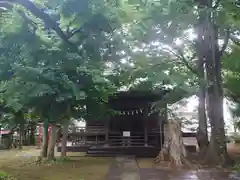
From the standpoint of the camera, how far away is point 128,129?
1892 centimetres

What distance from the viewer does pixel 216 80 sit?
11836mm

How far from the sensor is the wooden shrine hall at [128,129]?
51.8 feet

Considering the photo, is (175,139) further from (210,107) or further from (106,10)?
(106,10)

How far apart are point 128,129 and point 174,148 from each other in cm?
762

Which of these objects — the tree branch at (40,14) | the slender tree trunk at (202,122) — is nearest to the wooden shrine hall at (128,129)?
the slender tree trunk at (202,122)

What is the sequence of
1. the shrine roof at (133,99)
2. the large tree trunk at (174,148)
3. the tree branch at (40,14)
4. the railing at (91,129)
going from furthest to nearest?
1. the railing at (91,129)
2. the shrine roof at (133,99)
3. the large tree trunk at (174,148)
4. the tree branch at (40,14)

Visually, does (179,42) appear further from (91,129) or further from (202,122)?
(91,129)

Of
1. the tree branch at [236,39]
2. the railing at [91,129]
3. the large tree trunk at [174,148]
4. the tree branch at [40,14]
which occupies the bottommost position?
the large tree trunk at [174,148]

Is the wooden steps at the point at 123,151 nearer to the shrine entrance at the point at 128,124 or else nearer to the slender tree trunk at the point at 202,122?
the shrine entrance at the point at 128,124

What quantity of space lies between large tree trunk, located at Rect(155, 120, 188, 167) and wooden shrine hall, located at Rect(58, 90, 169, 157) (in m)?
3.44

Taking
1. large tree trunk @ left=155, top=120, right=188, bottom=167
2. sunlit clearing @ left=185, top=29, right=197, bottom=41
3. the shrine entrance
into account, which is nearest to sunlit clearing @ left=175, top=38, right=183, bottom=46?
sunlit clearing @ left=185, top=29, right=197, bottom=41

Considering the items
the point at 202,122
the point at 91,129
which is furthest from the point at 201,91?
the point at 91,129

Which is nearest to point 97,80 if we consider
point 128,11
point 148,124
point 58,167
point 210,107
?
point 128,11

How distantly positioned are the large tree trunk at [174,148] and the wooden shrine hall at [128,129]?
344 cm
